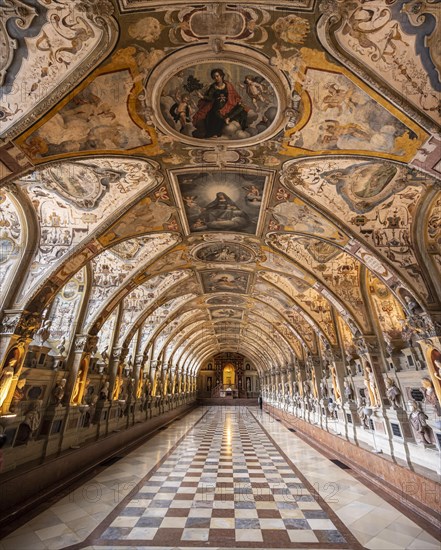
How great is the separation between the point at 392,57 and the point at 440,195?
375cm

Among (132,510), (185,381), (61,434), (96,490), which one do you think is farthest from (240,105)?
(185,381)

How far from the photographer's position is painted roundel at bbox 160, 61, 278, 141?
479 centimetres

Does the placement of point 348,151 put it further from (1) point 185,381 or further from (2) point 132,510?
(1) point 185,381

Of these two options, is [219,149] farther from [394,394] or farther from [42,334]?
[394,394]

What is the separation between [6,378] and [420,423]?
10.3 meters

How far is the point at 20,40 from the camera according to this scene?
401cm

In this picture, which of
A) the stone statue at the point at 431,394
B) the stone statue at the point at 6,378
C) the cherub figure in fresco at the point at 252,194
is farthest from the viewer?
the cherub figure in fresco at the point at 252,194

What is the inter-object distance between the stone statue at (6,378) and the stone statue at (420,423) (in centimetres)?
1019

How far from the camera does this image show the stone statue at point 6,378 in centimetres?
670

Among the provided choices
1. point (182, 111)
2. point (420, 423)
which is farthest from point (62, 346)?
point (420, 423)

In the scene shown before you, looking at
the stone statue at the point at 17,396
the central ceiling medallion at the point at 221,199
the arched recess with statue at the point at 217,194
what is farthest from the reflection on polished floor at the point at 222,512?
the central ceiling medallion at the point at 221,199

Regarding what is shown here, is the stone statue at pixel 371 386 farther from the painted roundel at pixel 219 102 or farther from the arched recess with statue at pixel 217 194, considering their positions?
the painted roundel at pixel 219 102

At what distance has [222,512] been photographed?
6.09 m

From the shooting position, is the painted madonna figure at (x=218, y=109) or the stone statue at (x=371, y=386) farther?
the stone statue at (x=371, y=386)
